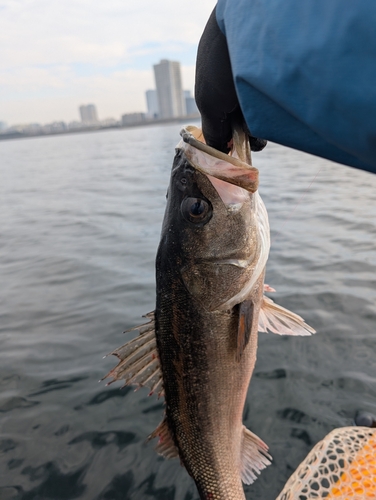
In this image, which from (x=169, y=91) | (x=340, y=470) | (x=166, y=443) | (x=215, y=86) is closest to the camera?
(x=215, y=86)

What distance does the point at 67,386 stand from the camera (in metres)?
4.57

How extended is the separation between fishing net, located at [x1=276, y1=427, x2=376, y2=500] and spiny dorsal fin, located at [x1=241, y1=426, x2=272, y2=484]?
395 millimetres

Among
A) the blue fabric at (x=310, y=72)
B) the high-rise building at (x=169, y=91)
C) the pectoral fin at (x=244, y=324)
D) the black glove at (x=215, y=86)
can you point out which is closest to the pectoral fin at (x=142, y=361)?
the pectoral fin at (x=244, y=324)

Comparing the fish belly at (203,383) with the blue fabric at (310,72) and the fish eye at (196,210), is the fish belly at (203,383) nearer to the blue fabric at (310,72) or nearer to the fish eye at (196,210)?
the fish eye at (196,210)

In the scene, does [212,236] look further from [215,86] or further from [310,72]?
[310,72]

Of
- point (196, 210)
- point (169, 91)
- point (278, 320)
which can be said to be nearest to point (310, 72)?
point (196, 210)

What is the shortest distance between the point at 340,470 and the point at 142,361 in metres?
1.75

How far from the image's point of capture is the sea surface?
349 centimetres

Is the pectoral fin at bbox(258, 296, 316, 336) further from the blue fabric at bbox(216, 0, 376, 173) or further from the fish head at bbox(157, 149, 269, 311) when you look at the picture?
the blue fabric at bbox(216, 0, 376, 173)

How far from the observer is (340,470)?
2805mm

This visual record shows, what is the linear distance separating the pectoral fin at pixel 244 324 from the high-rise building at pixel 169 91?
139m

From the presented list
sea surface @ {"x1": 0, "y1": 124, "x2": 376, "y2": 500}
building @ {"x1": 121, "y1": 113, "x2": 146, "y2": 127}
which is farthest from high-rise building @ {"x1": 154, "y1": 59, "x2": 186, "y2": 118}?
sea surface @ {"x1": 0, "y1": 124, "x2": 376, "y2": 500}

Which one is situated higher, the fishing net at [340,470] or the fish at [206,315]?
the fish at [206,315]

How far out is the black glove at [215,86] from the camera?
154 cm
